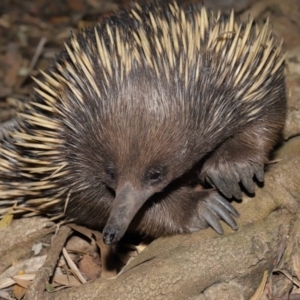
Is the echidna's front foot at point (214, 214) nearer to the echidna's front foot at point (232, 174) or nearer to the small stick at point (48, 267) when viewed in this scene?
the echidna's front foot at point (232, 174)

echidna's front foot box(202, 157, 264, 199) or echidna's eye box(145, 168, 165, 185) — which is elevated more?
echidna's eye box(145, 168, 165, 185)

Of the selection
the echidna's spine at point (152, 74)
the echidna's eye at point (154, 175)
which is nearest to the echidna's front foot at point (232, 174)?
the echidna's spine at point (152, 74)

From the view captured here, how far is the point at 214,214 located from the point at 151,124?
693 millimetres

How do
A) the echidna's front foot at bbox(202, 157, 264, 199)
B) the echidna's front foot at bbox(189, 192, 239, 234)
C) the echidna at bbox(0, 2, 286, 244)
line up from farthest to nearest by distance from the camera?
the echidna's front foot at bbox(202, 157, 264, 199), the echidna's front foot at bbox(189, 192, 239, 234), the echidna at bbox(0, 2, 286, 244)

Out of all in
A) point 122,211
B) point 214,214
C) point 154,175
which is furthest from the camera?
point 214,214

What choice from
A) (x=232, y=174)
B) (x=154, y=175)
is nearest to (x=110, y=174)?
(x=154, y=175)

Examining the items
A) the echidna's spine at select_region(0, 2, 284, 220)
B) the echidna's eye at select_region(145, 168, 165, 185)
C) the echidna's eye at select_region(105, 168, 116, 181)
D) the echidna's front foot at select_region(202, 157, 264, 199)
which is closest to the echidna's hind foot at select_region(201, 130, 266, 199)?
the echidna's front foot at select_region(202, 157, 264, 199)

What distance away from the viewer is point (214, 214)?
3.38 m

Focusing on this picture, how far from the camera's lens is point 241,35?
130 inches

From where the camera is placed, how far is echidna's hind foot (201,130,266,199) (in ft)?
11.4

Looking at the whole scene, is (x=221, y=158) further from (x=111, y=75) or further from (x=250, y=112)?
(x=111, y=75)

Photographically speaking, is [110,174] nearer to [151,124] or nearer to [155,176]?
[155,176]

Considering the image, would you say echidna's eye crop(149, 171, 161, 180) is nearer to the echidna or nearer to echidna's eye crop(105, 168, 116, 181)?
the echidna

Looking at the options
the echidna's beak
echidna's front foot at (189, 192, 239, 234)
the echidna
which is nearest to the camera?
the echidna's beak
